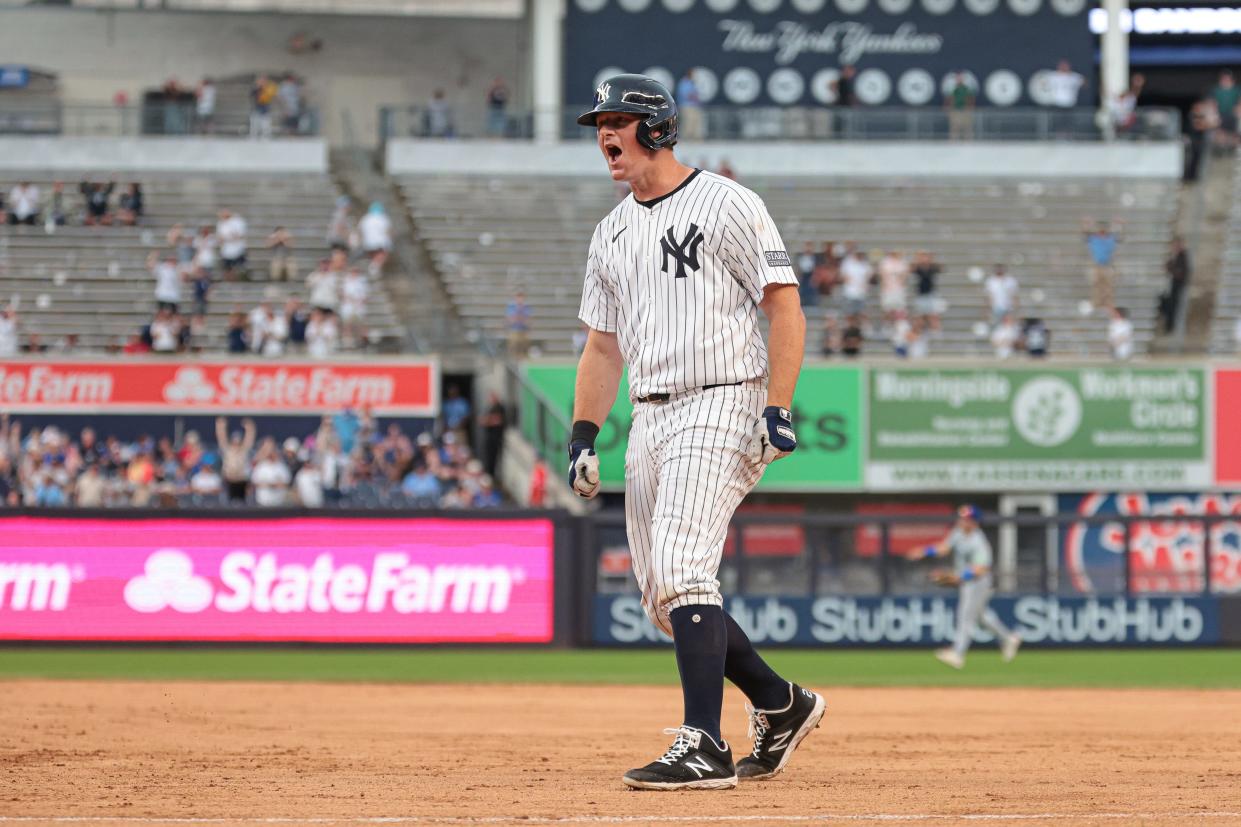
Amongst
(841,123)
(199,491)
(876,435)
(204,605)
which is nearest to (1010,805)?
(204,605)

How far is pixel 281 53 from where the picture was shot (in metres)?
38.6

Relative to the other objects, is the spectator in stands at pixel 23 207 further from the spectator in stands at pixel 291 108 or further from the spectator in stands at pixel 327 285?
the spectator in stands at pixel 327 285

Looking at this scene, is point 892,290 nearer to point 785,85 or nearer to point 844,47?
point 785,85

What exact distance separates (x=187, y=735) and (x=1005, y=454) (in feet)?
65.4

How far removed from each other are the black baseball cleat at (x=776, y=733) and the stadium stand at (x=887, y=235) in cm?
2105

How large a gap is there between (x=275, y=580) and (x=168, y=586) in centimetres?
109

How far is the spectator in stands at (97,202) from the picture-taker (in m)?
31.0

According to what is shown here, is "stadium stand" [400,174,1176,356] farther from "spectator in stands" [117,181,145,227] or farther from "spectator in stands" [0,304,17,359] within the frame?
"spectator in stands" [0,304,17,359]

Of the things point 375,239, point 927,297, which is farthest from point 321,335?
point 927,297

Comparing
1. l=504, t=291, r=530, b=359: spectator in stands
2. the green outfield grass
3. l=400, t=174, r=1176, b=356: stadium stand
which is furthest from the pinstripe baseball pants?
l=400, t=174, r=1176, b=356: stadium stand

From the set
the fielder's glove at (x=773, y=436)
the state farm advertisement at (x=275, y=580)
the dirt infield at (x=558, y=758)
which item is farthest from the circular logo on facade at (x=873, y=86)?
the fielder's glove at (x=773, y=436)

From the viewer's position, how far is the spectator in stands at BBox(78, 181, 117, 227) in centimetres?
3103

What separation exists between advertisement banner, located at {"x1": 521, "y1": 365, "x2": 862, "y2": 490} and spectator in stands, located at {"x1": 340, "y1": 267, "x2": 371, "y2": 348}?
9.04 feet

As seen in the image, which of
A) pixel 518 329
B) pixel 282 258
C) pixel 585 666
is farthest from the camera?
pixel 282 258
